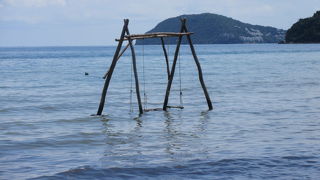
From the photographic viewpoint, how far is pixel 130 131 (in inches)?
772

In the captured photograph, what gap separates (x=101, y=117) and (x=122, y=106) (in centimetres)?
457

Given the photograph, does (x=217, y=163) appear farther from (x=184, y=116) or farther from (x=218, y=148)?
(x=184, y=116)

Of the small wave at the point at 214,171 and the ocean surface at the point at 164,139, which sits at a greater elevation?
the small wave at the point at 214,171

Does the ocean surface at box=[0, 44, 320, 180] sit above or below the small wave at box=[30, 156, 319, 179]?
below

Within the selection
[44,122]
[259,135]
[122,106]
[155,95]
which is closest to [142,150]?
[259,135]

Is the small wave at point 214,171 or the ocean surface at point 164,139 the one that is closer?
the small wave at point 214,171

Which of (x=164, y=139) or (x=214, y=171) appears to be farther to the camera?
(x=164, y=139)

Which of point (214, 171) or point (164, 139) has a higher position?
point (214, 171)

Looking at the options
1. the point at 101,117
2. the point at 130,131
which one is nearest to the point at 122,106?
the point at 101,117

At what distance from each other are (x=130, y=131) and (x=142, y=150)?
13.4 feet

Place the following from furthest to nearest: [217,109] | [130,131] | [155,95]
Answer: [155,95], [217,109], [130,131]

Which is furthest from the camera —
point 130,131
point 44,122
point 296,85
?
point 296,85

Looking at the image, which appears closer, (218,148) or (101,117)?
(218,148)

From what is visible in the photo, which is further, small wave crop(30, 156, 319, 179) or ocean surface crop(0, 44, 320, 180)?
ocean surface crop(0, 44, 320, 180)
